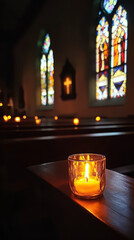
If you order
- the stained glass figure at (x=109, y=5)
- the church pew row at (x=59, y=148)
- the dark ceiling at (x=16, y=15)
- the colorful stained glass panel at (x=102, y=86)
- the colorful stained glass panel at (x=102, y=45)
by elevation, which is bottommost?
the church pew row at (x=59, y=148)

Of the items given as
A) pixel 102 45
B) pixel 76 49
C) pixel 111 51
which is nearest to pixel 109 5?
pixel 102 45

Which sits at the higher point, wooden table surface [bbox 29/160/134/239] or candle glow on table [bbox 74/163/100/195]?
candle glow on table [bbox 74/163/100/195]

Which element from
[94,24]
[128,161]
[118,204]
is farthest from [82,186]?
[94,24]

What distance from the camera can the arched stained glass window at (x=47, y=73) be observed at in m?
9.80

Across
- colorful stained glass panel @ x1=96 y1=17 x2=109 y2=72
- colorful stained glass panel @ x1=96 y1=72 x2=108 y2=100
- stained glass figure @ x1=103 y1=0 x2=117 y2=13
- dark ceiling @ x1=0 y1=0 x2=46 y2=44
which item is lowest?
colorful stained glass panel @ x1=96 y1=72 x2=108 y2=100

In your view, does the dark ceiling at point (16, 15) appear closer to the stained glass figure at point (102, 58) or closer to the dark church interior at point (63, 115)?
the dark church interior at point (63, 115)

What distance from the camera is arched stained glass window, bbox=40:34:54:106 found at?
9805mm

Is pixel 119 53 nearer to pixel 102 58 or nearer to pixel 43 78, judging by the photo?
pixel 102 58

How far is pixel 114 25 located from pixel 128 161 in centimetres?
539

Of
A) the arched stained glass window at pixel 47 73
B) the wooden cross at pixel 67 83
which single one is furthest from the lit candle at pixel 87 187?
the arched stained glass window at pixel 47 73

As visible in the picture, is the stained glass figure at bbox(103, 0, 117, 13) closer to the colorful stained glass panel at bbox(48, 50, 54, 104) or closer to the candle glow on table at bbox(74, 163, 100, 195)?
the colorful stained glass panel at bbox(48, 50, 54, 104)

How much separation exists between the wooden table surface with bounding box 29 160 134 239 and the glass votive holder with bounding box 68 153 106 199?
0.02m

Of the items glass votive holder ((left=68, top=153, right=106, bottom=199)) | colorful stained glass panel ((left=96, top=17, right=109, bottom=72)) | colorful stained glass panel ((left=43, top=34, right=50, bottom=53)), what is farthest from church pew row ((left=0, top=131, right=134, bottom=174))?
colorful stained glass panel ((left=43, top=34, right=50, bottom=53))

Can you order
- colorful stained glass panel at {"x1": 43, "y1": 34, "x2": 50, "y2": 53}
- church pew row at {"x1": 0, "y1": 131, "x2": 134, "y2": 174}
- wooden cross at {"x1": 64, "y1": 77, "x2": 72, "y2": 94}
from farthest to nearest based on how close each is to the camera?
colorful stained glass panel at {"x1": 43, "y1": 34, "x2": 50, "y2": 53}, wooden cross at {"x1": 64, "y1": 77, "x2": 72, "y2": 94}, church pew row at {"x1": 0, "y1": 131, "x2": 134, "y2": 174}
